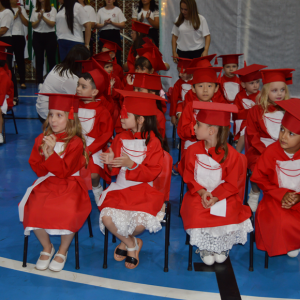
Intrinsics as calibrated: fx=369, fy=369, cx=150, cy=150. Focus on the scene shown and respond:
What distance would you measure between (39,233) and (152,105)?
106 centimetres

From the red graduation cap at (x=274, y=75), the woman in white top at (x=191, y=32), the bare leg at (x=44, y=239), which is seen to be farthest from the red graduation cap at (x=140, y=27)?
the bare leg at (x=44, y=239)

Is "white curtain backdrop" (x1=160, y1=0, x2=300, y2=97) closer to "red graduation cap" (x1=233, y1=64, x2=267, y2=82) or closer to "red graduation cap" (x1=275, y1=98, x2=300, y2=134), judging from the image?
"red graduation cap" (x1=233, y1=64, x2=267, y2=82)

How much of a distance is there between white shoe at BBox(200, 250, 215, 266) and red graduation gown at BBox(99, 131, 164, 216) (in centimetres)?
41

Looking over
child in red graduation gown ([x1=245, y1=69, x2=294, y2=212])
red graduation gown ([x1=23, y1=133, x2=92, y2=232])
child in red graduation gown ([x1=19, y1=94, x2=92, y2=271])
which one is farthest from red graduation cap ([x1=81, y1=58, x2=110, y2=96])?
child in red graduation gown ([x1=245, y1=69, x2=294, y2=212])

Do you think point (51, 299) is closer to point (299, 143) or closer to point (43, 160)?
point (43, 160)

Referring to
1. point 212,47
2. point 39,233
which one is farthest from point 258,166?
point 212,47

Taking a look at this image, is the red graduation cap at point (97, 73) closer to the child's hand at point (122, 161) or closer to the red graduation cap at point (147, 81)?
the red graduation cap at point (147, 81)

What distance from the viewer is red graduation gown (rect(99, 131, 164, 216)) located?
7.34ft

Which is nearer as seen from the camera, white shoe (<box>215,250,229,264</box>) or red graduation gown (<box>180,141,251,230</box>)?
red graduation gown (<box>180,141,251,230</box>)

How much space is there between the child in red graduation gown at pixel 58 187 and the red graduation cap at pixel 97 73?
71 centimetres

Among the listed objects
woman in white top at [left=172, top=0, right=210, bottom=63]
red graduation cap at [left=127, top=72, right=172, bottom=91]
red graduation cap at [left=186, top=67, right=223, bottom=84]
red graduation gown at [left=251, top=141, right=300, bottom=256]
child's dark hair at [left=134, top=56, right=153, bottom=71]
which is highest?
woman in white top at [left=172, top=0, right=210, bottom=63]

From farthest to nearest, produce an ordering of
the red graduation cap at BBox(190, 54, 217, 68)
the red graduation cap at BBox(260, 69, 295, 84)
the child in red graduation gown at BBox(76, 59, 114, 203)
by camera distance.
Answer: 1. the red graduation cap at BBox(190, 54, 217, 68)
2. the child in red graduation gown at BBox(76, 59, 114, 203)
3. the red graduation cap at BBox(260, 69, 295, 84)

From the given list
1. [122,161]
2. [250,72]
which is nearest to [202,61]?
[250,72]

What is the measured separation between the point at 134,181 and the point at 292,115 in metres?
1.03
